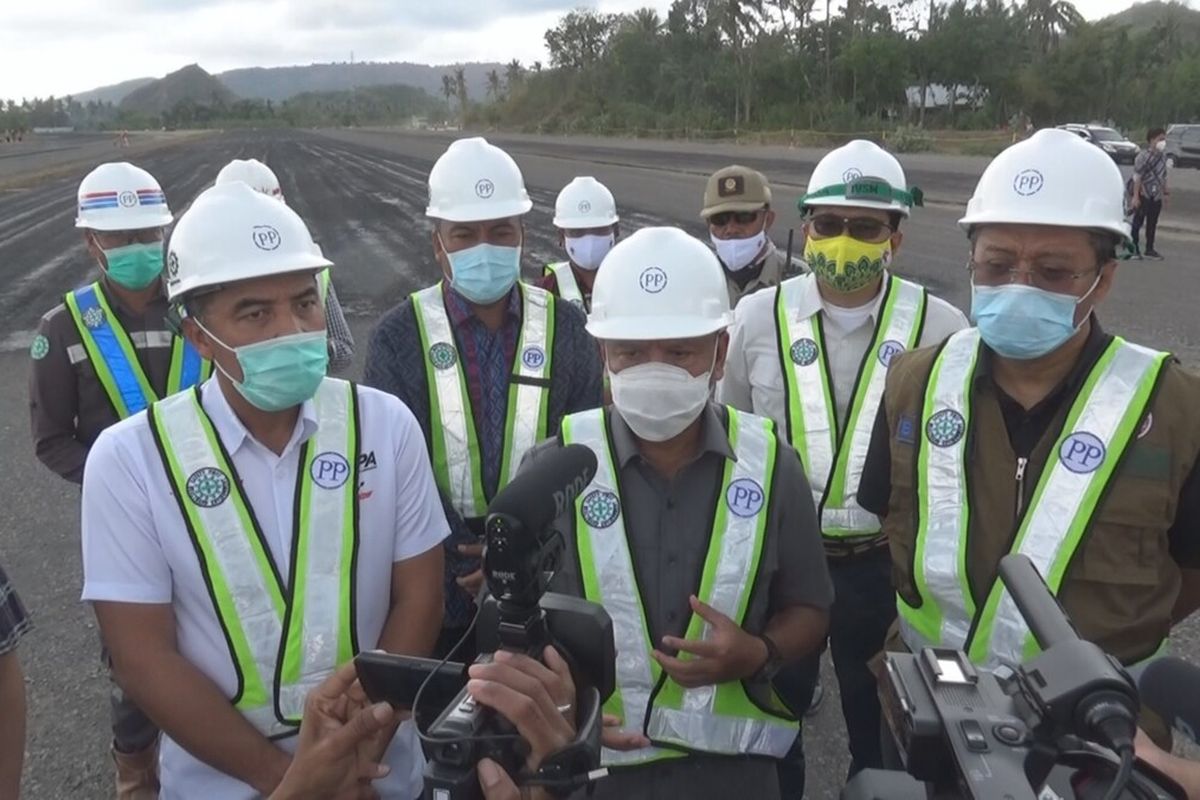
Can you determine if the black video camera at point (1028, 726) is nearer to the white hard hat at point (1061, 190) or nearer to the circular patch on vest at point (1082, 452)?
the circular patch on vest at point (1082, 452)

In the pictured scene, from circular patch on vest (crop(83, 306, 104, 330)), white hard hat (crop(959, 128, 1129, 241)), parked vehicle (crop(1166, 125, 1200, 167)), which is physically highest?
white hard hat (crop(959, 128, 1129, 241))

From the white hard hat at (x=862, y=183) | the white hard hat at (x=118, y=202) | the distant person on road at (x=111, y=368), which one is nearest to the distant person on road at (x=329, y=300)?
the white hard hat at (x=118, y=202)

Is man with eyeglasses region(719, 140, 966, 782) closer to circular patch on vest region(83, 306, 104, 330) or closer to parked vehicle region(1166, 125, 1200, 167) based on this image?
circular patch on vest region(83, 306, 104, 330)

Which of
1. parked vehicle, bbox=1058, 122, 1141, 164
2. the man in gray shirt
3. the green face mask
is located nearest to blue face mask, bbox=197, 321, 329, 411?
the man in gray shirt

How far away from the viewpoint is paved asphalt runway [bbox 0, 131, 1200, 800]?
426 cm

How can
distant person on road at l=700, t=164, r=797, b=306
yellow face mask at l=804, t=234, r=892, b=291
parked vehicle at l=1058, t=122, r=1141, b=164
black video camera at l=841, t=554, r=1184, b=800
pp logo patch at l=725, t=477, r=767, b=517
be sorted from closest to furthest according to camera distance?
black video camera at l=841, t=554, r=1184, b=800 < pp logo patch at l=725, t=477, r=767, b=517 < yellow face mask at l=804, t=234, r=892, b=291 < distant person on road at l=700, t=164, r=797, b=306 < parked vehicle at l=1058, t=122, r=1141, b=164

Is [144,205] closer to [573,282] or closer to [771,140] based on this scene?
[573,282]

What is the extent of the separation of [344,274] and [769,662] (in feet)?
47.7

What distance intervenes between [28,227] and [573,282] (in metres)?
21.7

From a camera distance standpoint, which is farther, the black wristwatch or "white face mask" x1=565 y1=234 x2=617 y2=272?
"white face mask" x1=565 y1=234 x2=617 y2=272

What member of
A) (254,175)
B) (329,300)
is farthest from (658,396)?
(254,175)

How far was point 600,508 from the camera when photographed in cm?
253

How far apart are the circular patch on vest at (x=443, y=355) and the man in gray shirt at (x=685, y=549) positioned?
38.2 inches

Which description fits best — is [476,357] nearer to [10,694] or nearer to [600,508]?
[600,508]
